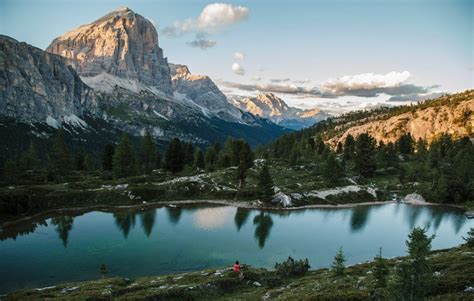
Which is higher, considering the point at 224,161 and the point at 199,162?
the point at 224,161

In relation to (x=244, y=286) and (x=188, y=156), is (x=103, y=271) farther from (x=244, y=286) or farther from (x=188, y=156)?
(x=188, y=156)

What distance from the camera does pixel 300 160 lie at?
146m

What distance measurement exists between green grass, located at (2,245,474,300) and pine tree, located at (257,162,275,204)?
50.2m

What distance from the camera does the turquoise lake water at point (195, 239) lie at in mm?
49875

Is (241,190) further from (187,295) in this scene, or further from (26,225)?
(187,295)

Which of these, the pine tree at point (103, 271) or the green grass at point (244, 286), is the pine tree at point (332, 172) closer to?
the green grass at point (244, 286)

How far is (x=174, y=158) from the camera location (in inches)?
4611

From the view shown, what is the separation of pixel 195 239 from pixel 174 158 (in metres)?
56.9

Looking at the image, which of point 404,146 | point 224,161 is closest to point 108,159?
point 224,161

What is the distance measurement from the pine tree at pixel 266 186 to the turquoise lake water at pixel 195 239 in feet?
18.3

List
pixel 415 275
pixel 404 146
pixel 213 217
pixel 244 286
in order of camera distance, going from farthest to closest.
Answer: pixel 404 146
pixel 213 217
pixel 244 286
pixel 415 275

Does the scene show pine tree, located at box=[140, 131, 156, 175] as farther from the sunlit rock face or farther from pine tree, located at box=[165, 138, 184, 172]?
the sunlit rock face

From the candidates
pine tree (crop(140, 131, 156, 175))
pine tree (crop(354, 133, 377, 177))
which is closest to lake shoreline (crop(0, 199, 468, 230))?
pine tree (crop(354, 133, 377, 177))

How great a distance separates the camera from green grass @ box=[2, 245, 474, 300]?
26.9 metres
